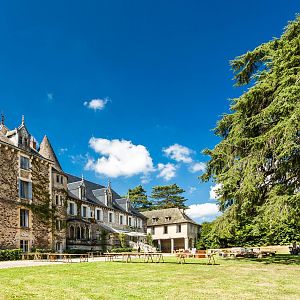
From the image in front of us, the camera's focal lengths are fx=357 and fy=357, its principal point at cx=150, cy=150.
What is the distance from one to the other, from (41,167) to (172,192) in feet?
144

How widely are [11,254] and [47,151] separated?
38.0ft

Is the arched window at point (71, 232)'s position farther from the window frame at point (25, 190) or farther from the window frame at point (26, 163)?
the window frame at point (26, 163)

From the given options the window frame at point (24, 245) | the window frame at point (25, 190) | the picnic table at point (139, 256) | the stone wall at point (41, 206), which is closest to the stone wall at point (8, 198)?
the window frame at point (25, 190)

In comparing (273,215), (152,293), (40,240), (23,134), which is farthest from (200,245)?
(152,293)

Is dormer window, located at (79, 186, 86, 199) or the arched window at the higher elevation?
dormer window, located at (79, 186, 86, 199)

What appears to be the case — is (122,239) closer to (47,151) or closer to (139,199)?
(47,151)

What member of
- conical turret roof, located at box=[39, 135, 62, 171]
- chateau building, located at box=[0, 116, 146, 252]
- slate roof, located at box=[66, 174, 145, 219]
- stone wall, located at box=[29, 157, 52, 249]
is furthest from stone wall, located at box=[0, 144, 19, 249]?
slate roof, located at box=[66, 174, 145, 219]

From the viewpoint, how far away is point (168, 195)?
229ft

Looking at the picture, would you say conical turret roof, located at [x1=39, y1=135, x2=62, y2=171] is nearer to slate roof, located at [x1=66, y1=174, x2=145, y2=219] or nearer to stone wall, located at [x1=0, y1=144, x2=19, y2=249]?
slate roof, located at [x1=66, y1=174, x2=145, y2=219]

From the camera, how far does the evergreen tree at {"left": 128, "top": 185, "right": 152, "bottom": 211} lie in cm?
6775

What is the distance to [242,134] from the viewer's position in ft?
63.6

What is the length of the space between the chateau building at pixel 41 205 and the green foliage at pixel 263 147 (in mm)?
13586

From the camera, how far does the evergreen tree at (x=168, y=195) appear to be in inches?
2721

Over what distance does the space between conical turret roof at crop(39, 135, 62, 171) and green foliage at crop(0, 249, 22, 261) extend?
33.1ft
